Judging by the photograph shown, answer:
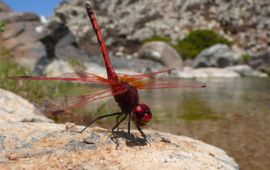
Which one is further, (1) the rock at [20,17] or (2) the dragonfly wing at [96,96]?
(1) the rock at [20,17]

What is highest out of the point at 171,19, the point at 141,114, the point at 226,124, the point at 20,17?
the point at 171,19

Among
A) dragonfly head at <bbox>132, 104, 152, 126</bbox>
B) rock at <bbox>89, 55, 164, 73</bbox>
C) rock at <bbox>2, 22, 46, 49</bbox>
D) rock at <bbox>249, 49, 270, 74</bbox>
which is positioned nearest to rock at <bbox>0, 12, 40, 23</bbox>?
rock at <bbox>2, 22, 46, 49</bbox>

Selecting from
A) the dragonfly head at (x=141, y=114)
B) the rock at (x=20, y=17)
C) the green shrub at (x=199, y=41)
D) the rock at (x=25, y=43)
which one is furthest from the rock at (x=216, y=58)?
the dragonfly head at (x=141, y=114)

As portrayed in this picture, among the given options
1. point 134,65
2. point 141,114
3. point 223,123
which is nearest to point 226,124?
point 223,123

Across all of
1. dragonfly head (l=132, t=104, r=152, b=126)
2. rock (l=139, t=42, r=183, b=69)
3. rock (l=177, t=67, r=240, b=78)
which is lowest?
rock (l=177, t=67, r=240, b=78)

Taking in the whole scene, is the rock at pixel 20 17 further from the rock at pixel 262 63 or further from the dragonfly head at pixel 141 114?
the dragonfly head at pixel 141 114

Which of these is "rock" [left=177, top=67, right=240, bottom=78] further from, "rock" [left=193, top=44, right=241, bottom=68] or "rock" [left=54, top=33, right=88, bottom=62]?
"rock" [left=54, top=33, right=88, bottom=62]

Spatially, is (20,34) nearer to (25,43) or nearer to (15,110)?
Answer: (25,43)
